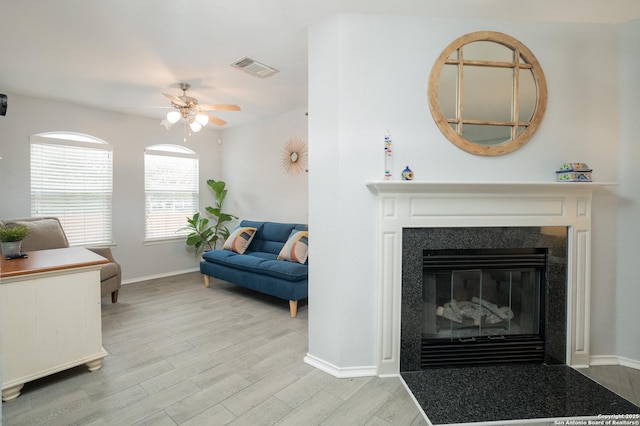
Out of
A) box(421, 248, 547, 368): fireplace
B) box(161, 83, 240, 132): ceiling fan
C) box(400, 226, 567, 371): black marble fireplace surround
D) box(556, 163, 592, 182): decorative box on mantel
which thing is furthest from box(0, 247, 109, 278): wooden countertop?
box(556, 163, 592, 182): decorative box on mantel

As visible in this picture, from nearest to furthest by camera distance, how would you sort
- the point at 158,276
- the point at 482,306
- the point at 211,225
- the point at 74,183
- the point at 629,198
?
the point at 629,198
the point at 482,306
the point at 74,183
the point at 158,276
the point at 211,225

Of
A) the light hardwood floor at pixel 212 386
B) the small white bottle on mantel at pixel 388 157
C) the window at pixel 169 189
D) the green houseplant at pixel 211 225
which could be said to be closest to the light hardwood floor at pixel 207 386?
the light hardwood floor at pixel 212 386

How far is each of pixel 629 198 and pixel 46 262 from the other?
4325mm

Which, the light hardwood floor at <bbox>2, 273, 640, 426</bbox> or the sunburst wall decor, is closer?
the light hardwood floor at <bbox>2, 273, 640, 426</bbox>

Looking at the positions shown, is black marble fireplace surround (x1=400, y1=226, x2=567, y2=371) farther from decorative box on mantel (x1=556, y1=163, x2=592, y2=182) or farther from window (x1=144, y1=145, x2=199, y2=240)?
window (x1=144, y1=145, x2=199, y2=240)

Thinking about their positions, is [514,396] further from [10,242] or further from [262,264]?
[10,242]

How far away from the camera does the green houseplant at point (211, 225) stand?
516cm

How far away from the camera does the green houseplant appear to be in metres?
5.16

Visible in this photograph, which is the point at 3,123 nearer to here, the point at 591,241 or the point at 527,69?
the point at 527,69

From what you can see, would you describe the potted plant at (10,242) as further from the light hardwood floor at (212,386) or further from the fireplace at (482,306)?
the fireplace at (482,306)

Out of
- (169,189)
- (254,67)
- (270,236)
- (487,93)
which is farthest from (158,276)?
(487,93)

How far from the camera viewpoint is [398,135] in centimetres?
235

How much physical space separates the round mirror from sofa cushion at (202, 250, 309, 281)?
205 cm

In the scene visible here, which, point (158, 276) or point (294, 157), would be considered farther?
point (158, 276)
